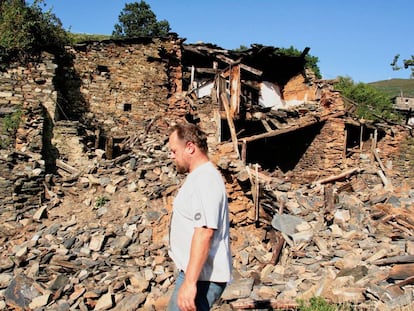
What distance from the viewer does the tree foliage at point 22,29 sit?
34.4 feet

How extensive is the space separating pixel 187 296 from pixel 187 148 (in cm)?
98

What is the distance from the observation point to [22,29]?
35.0 ft

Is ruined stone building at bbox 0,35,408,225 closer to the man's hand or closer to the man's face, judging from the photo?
the man's face

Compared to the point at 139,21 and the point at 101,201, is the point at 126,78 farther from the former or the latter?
the point at 139,21

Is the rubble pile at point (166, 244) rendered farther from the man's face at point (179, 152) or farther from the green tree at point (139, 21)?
the green tree at point (139, 21)

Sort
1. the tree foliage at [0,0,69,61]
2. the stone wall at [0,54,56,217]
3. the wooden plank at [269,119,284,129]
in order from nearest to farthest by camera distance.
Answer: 1. the stone wall at [0,54,56,217]
2. the tree foliage at [0,0,69,61]
3. the wooden plank at [269,119,284,129]

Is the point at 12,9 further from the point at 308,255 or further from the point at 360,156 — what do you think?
the point at 360,156

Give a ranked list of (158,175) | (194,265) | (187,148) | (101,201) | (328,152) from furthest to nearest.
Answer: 1. (328,152)
2. (158,175)
3. (101,201)
4. (187,148)
5. (194,265)

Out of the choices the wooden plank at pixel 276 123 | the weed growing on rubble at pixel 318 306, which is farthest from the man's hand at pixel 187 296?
the wooden plank at pixel 276 123

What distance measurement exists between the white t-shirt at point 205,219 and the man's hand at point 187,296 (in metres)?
0.13

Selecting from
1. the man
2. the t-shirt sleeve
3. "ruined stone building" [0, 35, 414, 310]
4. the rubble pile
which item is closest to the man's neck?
the man

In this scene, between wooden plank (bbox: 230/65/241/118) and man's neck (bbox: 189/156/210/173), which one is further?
wooden plank (bbox: 230/65/241/118)

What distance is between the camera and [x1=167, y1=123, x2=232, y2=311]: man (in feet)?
6.95

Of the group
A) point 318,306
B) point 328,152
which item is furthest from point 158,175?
point 328,152
